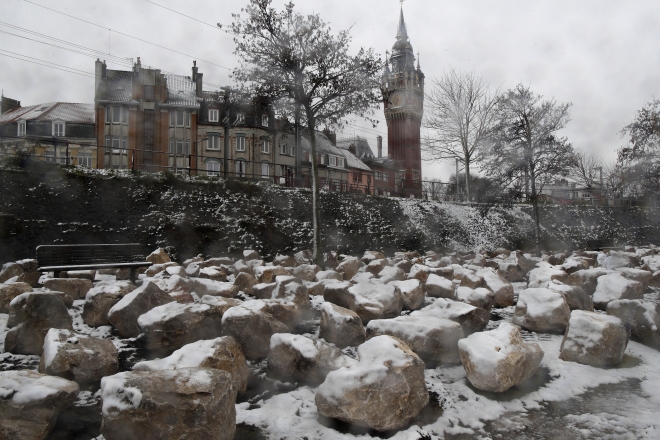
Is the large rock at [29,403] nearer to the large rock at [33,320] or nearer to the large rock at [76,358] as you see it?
the large rock at [76,358]

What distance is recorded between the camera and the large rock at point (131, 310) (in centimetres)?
495

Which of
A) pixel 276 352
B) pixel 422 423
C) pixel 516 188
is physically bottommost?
pixel 422 423

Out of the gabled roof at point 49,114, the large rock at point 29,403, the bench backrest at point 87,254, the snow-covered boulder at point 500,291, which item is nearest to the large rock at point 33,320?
the large rock at point 29,403

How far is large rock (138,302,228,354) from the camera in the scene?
172 inches

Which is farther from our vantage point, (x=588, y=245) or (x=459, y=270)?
(x=588, y=245)

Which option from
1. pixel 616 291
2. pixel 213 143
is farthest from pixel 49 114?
pixel 616 291

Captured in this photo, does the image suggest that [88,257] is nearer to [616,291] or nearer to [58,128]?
[616,291]

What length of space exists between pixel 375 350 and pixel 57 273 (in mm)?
6720

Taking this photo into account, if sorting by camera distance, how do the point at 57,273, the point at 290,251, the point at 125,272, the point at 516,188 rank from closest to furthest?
the point at 57,273
the point at 125,272
the point at 290,251
the point at 516,188

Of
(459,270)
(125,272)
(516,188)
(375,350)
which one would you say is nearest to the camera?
Answer: (375,350)

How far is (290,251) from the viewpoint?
581 inches

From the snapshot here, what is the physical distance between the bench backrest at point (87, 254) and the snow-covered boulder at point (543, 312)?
747 centimetres

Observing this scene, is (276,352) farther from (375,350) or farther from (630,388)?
(630,388)

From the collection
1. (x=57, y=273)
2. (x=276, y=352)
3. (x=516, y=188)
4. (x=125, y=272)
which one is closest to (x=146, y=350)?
(x=276, y=352)
